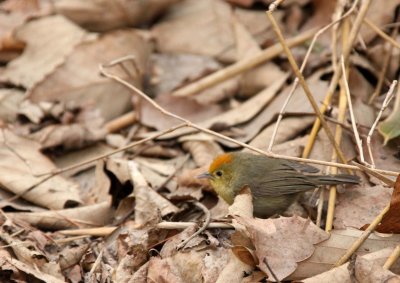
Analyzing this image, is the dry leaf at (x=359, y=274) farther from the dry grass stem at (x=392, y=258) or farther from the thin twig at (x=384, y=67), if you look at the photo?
the thin twig at (x=384, y=67)

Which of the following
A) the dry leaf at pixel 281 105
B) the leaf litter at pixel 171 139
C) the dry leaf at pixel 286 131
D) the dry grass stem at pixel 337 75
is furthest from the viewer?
the dry leaf at pixel 281 105

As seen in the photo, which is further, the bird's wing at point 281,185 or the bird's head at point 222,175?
the bird's head at point 222,175

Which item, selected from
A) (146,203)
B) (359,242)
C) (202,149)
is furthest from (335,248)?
(202,149)

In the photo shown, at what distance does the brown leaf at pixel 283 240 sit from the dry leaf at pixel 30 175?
1.68 metres

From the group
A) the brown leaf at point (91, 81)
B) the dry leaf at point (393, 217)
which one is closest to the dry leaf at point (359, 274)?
the dry leaf at point (393, 217)

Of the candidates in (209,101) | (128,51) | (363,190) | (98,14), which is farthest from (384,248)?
(98,14)

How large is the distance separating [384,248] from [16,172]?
2.67m

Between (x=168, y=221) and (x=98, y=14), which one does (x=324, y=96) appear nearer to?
(x=168, y=221)

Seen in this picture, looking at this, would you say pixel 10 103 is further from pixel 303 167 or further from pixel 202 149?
pixel 303 167

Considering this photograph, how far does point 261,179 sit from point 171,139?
97 centimetres

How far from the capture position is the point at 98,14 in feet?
22.2

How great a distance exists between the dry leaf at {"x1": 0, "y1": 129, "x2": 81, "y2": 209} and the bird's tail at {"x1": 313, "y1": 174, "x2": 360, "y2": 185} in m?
1.66

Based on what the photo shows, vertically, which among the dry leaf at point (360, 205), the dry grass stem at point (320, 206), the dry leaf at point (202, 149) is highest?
the dry leaf at point (360, 205)

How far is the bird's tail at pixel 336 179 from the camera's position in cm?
456
